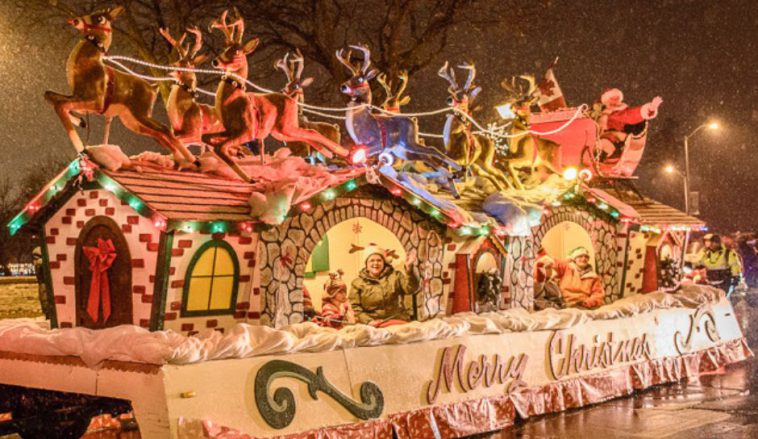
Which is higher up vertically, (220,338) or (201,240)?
(201,240)

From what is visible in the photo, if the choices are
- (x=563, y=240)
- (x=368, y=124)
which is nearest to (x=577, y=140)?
(x=563, y=240)

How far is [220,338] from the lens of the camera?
8.31 m

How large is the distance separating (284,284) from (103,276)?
6.12 feet

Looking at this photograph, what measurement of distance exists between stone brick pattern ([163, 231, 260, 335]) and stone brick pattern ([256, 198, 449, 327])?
125 mm

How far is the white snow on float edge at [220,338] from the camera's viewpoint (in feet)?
26.4

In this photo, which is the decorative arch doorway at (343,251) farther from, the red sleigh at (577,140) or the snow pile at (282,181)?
the red sleigh at (577,140)

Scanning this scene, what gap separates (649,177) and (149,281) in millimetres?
49670

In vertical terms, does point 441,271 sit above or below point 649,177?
below

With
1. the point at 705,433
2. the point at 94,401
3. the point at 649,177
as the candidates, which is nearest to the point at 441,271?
the point at 705,433

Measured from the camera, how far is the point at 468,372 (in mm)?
10367

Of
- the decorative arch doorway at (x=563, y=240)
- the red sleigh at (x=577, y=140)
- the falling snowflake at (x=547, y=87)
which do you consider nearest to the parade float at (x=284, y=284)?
the red sleigh at (x=577, y=140)

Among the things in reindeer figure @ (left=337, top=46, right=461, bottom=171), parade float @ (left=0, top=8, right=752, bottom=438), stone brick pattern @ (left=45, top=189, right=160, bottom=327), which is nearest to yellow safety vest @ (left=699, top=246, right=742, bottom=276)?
parade float @ (left=0, top=8, right=752, bottom=438)

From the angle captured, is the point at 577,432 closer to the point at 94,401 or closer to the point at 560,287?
the point at 560,287

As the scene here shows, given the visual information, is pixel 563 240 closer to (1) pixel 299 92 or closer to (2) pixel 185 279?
(1) pixel 299 92
